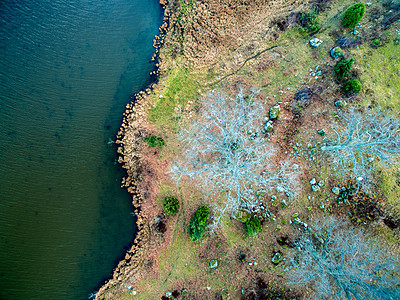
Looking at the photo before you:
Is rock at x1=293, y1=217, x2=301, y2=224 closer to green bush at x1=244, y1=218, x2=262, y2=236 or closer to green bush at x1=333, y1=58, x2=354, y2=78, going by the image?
green bush at x1=244, y1=218, x2=262, y2=236

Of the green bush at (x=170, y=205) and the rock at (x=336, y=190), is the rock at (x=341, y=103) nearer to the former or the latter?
the rock at (x=336, y=190)

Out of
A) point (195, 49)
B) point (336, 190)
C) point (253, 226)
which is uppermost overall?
point (195, 49)

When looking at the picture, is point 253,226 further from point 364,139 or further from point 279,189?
point 364,139

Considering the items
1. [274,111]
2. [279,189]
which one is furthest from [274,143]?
[279,189]

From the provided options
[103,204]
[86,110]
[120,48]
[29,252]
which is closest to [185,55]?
[120,48]

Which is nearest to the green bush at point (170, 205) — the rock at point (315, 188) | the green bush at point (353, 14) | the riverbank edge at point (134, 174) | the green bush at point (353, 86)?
the riverbank edge at point (134, 174)

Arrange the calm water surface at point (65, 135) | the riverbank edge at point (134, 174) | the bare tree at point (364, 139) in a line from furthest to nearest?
the calm water surface at point (65, 135), the riverbank edge at point (134, 174), the bare tree at point (364, 139)

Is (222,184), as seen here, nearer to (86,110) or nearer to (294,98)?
(294,98)
